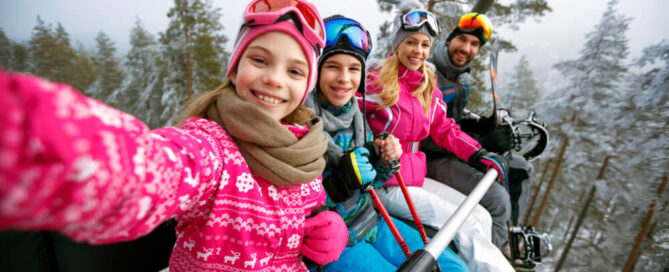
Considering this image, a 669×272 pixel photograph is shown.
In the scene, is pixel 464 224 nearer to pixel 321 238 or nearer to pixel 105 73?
pixel 321 238

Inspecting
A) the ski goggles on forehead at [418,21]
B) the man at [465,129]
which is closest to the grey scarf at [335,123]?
the ski goggles on forehead at [418,21]

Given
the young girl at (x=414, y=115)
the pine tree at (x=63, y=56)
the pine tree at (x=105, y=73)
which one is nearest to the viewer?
the young girl at (x=414, y=115)

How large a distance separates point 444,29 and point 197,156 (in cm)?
1112

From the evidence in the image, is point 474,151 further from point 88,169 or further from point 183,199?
point 88,169

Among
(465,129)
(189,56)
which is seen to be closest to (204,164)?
(465,129)

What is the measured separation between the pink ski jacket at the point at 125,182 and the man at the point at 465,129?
3259mm

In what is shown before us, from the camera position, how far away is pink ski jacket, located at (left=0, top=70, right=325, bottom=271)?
1.33 ft

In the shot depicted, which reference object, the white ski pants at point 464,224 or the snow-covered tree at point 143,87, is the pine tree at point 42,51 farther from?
the white ski pants at point 464,224

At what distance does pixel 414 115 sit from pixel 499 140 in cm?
150

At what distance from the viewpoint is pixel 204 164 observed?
98cm

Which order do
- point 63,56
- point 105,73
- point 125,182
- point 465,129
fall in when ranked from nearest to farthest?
1. point 125,182
2. point 465,129
3. point 63,56
4. point 105,73

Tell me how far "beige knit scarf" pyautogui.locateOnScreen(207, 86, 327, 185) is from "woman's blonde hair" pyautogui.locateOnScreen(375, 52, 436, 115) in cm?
192

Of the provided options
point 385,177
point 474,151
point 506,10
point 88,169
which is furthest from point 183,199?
point 506,10

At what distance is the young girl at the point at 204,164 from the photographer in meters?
0.42
